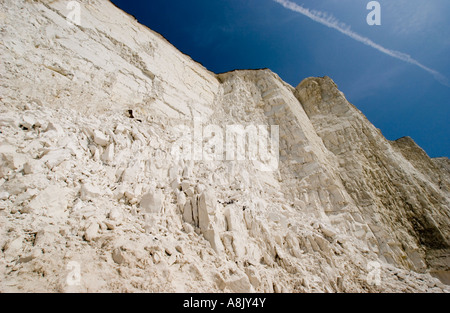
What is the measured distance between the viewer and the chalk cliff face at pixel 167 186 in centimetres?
384

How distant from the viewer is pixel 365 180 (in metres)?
11.1

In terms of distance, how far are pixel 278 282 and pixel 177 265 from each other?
2.39 metres

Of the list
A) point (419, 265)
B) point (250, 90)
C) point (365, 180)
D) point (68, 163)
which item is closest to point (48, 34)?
point (68, 163)

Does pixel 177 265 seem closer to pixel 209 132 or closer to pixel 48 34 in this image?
pixel 209 132

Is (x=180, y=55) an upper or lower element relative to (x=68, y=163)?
upper

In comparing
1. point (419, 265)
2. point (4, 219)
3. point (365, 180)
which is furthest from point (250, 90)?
point (4, 219)

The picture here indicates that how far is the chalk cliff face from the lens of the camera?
3.84 meters

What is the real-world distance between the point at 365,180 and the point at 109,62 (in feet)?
40.1

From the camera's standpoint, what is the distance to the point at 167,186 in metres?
6.05
